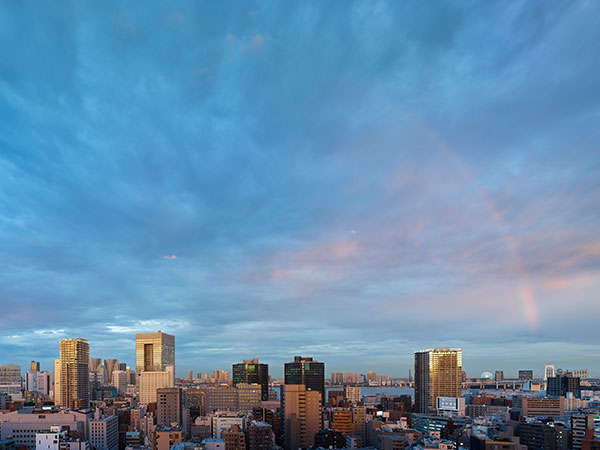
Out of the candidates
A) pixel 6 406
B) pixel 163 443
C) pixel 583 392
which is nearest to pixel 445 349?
pixel 583 392

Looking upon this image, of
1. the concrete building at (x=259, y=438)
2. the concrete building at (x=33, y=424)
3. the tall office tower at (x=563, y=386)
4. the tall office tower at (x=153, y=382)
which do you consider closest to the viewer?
the concrete building at (x=259, y=438)

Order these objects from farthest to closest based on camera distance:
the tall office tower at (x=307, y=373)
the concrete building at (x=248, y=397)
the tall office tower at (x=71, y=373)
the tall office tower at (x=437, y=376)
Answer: the tall office tower at (x=307, y=373) → the tall office tower at (x=71, y=373) → the concrete building at (x=248, y=397) → the tall office tower at (x=437, y=376)

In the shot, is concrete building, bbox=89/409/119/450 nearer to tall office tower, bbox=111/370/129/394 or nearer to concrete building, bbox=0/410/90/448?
concrete building, bbox=0/410/90/448

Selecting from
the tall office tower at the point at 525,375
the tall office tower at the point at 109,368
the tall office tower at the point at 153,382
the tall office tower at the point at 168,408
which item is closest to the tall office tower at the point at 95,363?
the tall office tower at the point at 109,368

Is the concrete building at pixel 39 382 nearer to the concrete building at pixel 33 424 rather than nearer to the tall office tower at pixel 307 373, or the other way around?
the tall office tower at pixel 307 373

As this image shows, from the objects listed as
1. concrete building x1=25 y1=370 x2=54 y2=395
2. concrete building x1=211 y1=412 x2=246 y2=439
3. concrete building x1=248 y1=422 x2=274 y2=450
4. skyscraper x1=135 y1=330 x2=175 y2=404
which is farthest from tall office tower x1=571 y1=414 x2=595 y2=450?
concrete building x1=25 y1=370 x2=54 y2=395

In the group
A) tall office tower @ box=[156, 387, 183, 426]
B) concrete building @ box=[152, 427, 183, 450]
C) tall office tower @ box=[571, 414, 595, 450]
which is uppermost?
concrete building @ box=[152, 427, 183, 450]

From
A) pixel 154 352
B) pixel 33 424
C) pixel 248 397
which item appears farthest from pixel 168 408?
pixel 154 352
